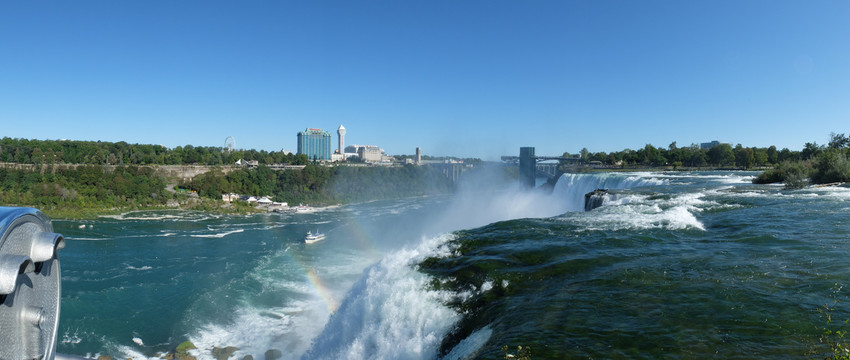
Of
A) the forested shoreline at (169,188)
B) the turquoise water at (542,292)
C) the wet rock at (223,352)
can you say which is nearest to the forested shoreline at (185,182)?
the forested shoreline at (169,188)

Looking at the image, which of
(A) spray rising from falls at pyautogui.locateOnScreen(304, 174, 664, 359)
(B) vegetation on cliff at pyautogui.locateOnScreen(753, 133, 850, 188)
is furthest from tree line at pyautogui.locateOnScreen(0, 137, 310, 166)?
(B) vegetation on cliff at pyautogui.locateOnScreen(753, 133, 850, 188)

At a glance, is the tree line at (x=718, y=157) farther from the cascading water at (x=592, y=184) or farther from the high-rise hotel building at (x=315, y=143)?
the high-rise hotel building at (x=315, y=143)

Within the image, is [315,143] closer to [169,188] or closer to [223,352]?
[169,188]

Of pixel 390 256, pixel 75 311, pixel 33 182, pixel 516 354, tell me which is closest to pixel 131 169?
pixel 33 182

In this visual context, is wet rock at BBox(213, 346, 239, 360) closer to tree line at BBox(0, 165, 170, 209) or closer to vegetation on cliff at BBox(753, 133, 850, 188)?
vegetation on cliff at BBox(753, 133, 850, 188)

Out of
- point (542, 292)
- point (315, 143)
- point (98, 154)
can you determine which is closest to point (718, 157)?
point (542, 292)

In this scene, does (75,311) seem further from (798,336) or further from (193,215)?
(193,215)
